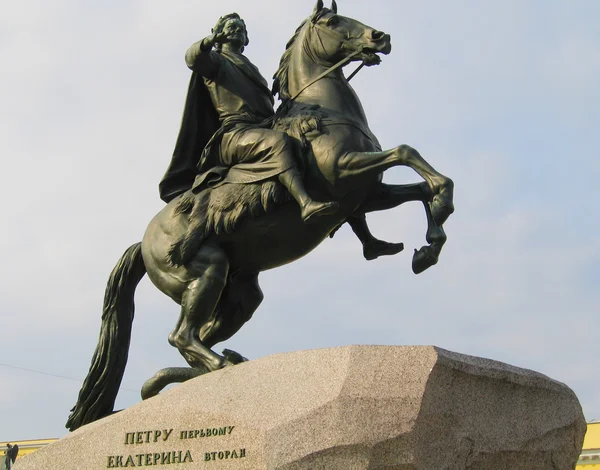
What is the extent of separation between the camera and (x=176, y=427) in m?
6.07

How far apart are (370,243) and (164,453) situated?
2387 mm

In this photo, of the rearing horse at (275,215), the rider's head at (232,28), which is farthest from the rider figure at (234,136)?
the rearing horse at (275,215)

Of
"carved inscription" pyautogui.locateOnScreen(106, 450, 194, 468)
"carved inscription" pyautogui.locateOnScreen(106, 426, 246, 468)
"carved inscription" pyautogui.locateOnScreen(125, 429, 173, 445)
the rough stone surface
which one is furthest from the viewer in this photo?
"carved inscription" pyautogui.locateOnScreen(125, 429, 173, 445)

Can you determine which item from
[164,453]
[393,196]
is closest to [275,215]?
[393,196]

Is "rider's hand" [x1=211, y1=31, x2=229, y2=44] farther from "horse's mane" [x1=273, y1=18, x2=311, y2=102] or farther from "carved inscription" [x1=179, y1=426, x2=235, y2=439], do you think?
"carved inscription" [x1=179, y1=426, x2=235, y2=439]

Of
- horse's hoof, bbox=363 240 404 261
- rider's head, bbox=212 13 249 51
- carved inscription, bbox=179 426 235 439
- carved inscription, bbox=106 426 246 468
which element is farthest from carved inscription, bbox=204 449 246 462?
rider's head, bbox=212 13 249 51

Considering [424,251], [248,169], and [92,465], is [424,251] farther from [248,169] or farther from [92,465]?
[92,465]

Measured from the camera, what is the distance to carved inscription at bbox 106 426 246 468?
577 centimetres

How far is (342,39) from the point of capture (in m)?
7.32

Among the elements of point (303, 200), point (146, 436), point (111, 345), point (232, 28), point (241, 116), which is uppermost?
point (232, 28)

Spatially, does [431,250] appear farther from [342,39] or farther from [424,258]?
[342,39]

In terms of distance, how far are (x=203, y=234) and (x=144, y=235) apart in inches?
28.8

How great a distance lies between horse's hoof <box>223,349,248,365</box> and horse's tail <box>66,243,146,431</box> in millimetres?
1309

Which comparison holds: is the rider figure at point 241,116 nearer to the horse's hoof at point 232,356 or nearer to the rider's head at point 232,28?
the rider's head at point 232,28
